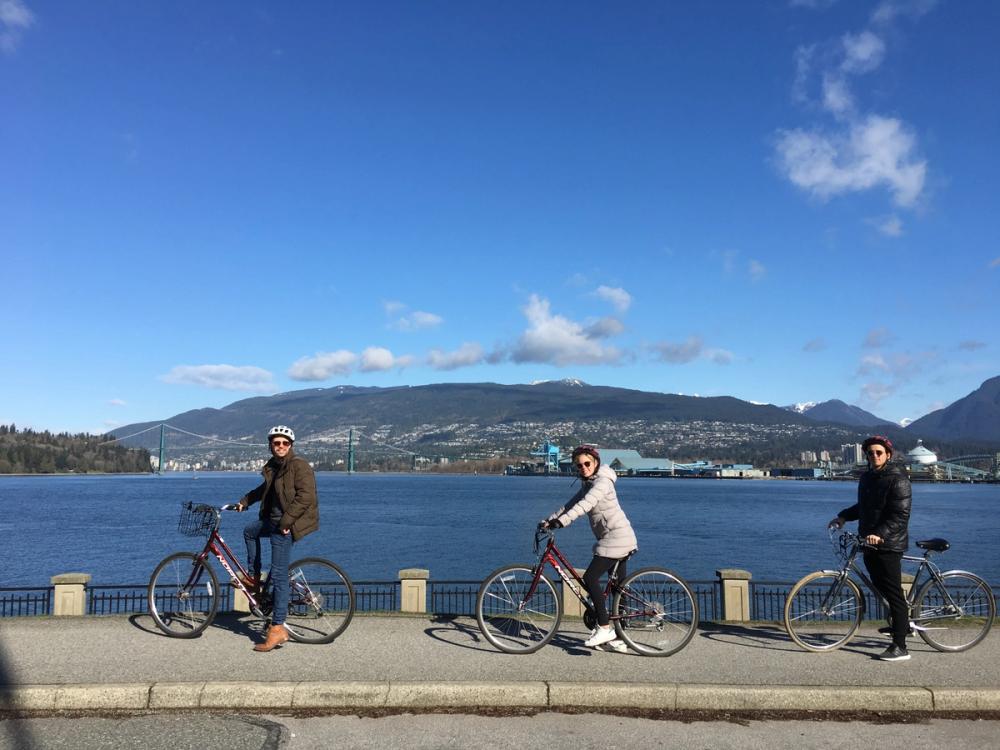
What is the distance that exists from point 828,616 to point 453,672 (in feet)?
14.0

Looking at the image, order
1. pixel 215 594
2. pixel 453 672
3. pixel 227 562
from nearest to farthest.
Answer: pixel 453 672 < pixel 215 594 < pixel 227 562

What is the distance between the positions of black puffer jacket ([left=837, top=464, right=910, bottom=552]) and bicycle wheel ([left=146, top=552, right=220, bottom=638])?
6912mm

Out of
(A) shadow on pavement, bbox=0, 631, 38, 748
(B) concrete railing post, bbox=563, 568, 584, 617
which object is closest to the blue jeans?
(A) shadow on pavement, bbox=0, 631, 38, 748

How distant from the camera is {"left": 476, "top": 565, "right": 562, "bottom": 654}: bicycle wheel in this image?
799 cm

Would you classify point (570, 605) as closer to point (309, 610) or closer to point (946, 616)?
point (309, 610)

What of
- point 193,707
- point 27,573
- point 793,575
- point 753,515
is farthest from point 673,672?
point 753,515

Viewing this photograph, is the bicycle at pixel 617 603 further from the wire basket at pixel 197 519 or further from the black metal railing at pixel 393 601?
the wire basket at pixel 197 519

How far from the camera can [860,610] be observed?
27.2 feet

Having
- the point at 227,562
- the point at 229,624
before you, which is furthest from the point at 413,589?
the point at 227,562

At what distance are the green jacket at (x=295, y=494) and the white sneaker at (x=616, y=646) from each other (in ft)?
10.9

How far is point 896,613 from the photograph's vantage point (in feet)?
25.5

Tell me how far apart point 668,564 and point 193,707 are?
36.7m

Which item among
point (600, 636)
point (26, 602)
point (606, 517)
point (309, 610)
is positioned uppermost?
point (606, 517)

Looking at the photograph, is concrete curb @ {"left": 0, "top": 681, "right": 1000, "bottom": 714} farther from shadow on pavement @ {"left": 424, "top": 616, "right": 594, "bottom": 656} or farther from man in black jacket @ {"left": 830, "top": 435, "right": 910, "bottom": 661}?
shadow on pavement @ {"left": 424, "top": 616, "right": 594, "bottom": 656}
